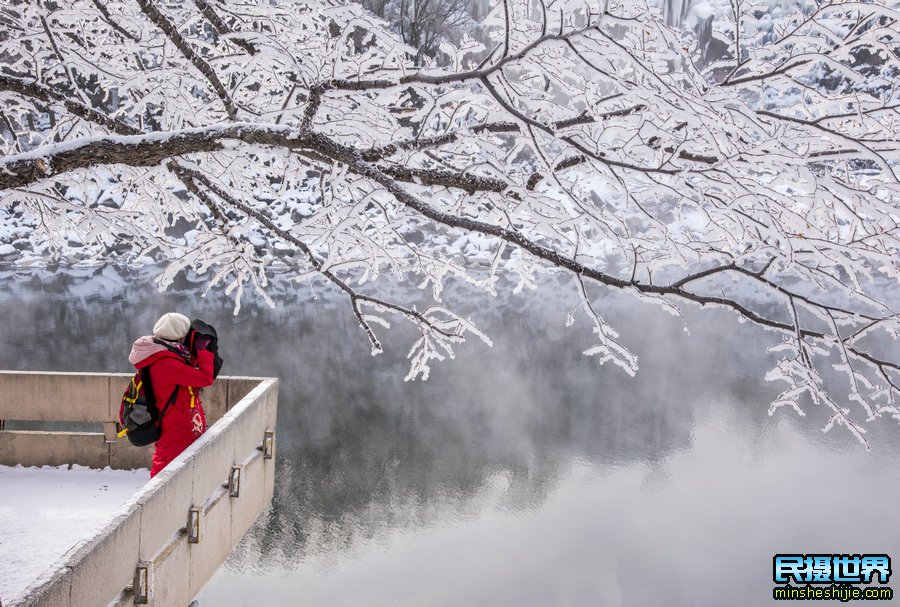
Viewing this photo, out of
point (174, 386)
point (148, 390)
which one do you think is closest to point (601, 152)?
point (174, 386)

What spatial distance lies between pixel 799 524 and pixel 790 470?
1900 mm

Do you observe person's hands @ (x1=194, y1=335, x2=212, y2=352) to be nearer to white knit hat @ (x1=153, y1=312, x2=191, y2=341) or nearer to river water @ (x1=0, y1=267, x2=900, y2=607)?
white knit hat @ (x1=153, y1=312, x2=191, y2=341)

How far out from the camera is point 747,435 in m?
15.8

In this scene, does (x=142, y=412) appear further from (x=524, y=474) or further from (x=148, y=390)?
(x=524, y=474)

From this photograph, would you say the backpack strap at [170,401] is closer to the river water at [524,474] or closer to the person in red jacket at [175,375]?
the person in red jacket at [175,375]

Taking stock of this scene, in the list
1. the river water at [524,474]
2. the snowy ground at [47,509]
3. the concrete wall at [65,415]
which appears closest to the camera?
the snowy ground at [47,509]

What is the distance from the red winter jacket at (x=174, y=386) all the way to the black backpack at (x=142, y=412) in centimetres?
3

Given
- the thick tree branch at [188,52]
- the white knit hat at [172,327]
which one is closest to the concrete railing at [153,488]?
the white knit hat at [172,327]

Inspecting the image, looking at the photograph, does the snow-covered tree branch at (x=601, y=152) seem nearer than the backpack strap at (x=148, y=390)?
Yes

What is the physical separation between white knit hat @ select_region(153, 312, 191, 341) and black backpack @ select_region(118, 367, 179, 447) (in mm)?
226

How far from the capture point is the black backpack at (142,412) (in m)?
4.36

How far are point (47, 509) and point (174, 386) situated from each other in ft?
4.60

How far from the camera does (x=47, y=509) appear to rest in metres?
4.84

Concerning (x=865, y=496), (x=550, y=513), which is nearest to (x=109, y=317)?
(x=550, y=513)
